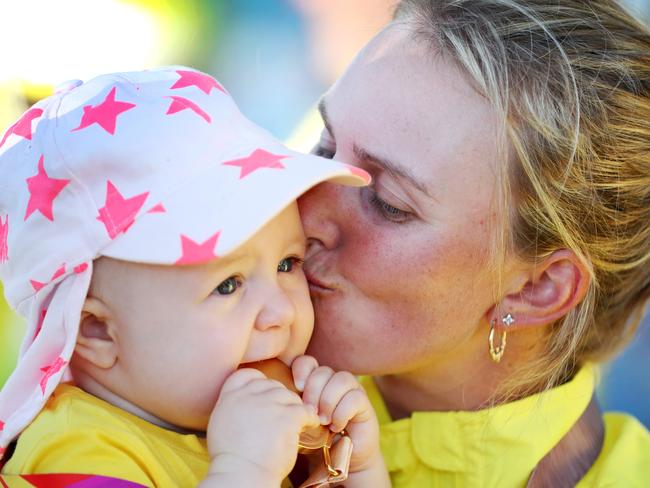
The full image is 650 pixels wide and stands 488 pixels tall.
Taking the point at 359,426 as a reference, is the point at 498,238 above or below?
above

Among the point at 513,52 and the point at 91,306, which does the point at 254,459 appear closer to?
the point at 91,306

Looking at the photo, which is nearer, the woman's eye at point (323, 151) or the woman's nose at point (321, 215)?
the woman's nose at point (321, 215)

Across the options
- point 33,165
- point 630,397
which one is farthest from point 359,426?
point 630,397

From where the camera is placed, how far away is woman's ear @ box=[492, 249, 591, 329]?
6.96 feet

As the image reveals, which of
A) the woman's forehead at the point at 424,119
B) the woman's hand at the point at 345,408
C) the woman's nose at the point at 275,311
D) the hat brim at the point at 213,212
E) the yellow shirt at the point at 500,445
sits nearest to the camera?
the hat brim at the point at 213,212

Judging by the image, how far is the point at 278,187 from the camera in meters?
1.53

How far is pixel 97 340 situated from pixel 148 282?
0.57ft

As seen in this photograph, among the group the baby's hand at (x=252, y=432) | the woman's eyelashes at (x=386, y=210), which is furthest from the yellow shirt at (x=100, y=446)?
the woman's eyelashes at (x=386, y=210)

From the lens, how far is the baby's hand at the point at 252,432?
151 cm

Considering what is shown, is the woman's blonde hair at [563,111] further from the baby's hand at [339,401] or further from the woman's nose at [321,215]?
the baby's hand at [339,401]

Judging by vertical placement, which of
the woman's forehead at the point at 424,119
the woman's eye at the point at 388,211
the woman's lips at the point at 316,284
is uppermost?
the woman's forehead at the point at 424,119

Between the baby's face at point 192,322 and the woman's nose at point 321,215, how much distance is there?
22 centimetres

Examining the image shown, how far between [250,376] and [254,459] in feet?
0.57

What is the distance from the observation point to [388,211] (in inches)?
78.3
